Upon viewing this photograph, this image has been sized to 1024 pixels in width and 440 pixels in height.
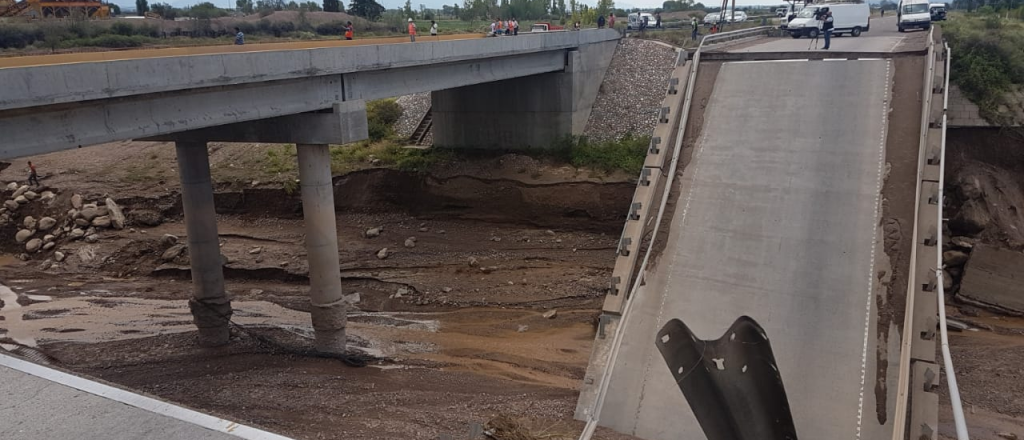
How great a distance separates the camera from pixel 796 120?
689 inches

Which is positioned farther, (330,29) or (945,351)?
(330,29)

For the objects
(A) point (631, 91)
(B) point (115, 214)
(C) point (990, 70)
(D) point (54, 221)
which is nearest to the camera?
(C) point (990, 70)

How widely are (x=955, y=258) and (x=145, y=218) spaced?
94.7ft

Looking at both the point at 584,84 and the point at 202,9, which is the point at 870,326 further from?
the point at 202,9

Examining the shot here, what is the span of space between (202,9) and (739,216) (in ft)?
180

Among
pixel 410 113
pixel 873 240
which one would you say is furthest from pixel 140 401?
pixel 410 113

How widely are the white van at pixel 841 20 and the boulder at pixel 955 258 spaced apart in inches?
516

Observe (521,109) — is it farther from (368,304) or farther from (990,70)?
(990,70)

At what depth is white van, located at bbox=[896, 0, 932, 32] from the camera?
32656mm

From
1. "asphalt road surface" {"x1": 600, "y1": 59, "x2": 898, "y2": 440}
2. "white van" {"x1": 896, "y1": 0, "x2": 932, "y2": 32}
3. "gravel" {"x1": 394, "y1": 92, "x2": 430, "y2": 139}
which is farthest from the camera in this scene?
"white van" {"x1": 896, "y1": 0, "x2": 932, "y2": 32}

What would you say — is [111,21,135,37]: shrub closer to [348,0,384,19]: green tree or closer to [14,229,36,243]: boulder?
[14,229,36,243]: boulder

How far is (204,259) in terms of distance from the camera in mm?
18953

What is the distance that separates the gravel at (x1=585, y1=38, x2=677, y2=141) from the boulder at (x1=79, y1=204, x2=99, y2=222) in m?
19.6

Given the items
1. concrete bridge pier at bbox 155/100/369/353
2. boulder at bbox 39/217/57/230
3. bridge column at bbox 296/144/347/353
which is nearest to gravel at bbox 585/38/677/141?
concrete bridge pier at bbox 155/100/369/353
